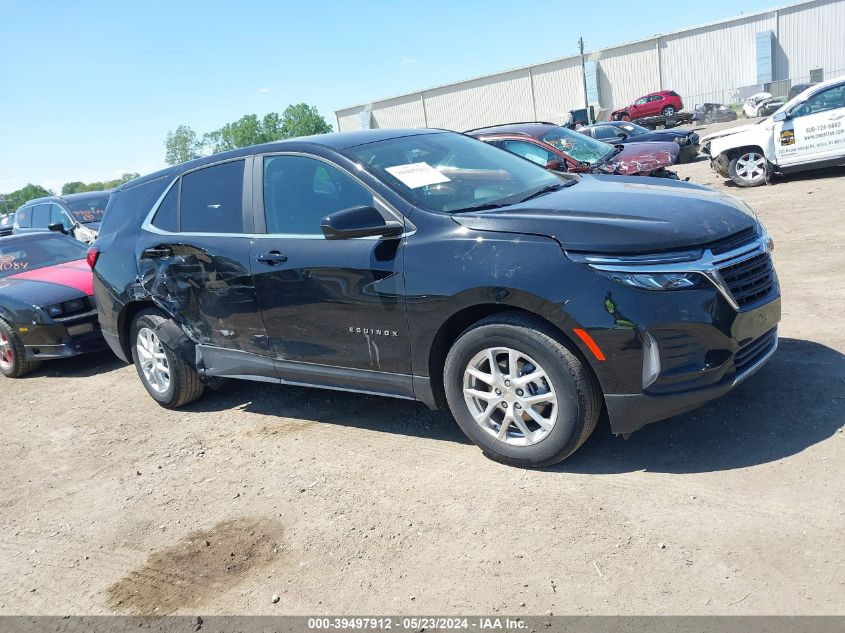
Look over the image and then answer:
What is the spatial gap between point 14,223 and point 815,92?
15.5 m

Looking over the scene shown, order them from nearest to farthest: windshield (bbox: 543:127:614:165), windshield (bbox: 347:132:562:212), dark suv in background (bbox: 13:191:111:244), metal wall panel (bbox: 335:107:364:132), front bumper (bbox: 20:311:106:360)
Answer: windshield (bbox: 347:132:562:212), front bumper (bbox: 20:311:106:360), windshield (bbox: 543:127:614:165), dark suv in background (bbox: 13:191:111:244), metal wall panel (bbox: 335:107:364:132)

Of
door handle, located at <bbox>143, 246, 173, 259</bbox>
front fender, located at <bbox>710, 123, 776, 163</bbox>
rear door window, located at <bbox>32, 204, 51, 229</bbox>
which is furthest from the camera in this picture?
rear door window, located at <bbox>32, 204, 51, 229</bbox>

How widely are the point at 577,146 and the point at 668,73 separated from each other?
1934 inches

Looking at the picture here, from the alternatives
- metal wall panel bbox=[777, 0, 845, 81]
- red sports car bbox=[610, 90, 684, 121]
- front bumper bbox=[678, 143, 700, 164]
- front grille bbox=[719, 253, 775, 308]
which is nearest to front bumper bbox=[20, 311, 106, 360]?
front grille bbox=[719, 253, 775, 308]

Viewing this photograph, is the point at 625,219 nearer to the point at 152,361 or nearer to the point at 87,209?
the point at 152,361

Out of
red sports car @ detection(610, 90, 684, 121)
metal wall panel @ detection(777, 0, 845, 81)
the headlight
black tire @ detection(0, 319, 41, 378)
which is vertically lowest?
black tire @ detection(0, 319, 41, 378)

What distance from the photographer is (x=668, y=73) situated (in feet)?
180

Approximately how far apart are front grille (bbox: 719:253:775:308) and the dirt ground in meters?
0.76

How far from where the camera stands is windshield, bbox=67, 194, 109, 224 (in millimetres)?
13513

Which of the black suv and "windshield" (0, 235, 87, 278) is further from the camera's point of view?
"windshield" (0, 235, 87, 278)

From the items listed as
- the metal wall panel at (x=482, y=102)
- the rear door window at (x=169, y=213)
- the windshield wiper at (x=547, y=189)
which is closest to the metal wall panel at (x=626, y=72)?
the metal wall panel at (x=482, y=102)

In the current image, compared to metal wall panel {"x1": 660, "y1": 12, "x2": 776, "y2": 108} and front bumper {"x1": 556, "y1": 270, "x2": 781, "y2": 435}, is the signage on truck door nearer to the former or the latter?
front bumper {"x1": 556, "y1": 270, "x2": 781, "y2": 435}

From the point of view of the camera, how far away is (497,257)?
12.0 ft

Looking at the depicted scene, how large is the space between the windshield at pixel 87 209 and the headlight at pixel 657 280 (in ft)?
40.8
